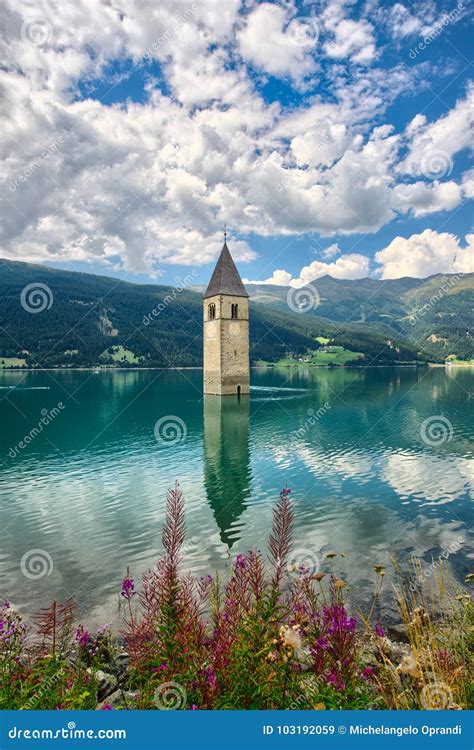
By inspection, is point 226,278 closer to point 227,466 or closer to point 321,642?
point 227,466

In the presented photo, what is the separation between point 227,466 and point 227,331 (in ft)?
158

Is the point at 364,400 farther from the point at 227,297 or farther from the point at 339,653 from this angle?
the point at 339,653

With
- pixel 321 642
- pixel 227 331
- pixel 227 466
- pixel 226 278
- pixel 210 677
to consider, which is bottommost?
pixel 227 466

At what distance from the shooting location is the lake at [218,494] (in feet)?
44.1

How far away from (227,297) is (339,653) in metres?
71.9

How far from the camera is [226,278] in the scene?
75.0m

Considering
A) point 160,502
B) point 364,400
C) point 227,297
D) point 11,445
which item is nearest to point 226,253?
point 227,297

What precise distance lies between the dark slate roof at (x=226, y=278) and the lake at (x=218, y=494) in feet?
A: 114

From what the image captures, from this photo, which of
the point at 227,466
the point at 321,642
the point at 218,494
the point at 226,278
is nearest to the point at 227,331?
the point at 226,278

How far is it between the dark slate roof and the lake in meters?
34.8

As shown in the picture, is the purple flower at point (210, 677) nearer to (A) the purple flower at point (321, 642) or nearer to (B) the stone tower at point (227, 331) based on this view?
(A) the purple flower at point (321, 642)

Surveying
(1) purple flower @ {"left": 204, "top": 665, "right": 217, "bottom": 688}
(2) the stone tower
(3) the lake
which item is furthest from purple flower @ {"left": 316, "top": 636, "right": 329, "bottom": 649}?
(2) the stone tower

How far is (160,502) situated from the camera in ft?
64.7

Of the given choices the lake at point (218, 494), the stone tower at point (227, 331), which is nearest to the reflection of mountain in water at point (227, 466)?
the lake at point (218, 494)
